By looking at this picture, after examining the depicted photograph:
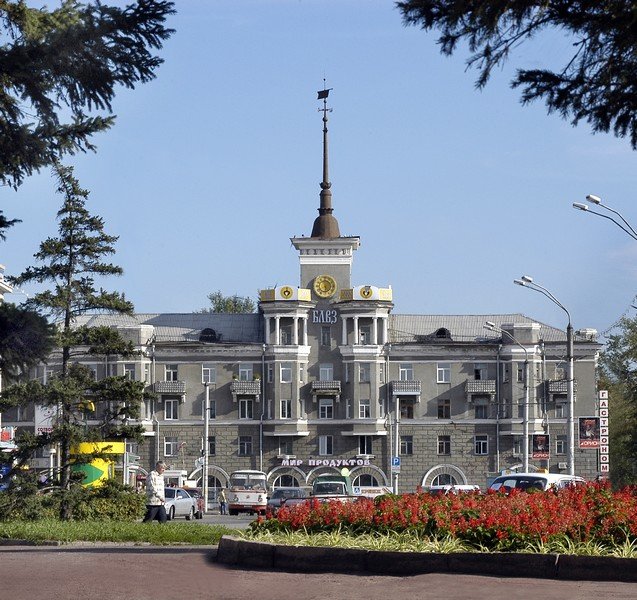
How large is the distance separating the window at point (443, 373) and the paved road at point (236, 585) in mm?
81889

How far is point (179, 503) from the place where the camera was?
4934 cm

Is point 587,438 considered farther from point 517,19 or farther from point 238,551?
point 517,19

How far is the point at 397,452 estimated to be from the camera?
93375mm

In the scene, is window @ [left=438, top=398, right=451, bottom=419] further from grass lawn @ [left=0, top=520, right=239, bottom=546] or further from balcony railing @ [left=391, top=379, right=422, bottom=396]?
grass lawn @ [left=0, top=520, right=239, bottom=546]

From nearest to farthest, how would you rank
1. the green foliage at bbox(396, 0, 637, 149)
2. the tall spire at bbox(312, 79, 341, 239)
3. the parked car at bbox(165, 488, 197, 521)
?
1. the green foliage at bbox(396, 0, 637, 149)
2. the parked car at bbox(165, 488, 197, 521)
3. the tall spire at bbox(312, 79, 341, 239)

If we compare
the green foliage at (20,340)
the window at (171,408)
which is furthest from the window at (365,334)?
the green foliage at (20,340)

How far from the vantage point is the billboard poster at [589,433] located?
49.1m

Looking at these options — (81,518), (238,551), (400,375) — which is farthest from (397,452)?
(238,551)

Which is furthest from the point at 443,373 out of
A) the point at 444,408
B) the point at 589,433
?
the point at 589,433

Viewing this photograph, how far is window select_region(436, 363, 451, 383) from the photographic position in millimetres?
98875

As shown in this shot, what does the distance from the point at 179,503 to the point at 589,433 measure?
1535cm

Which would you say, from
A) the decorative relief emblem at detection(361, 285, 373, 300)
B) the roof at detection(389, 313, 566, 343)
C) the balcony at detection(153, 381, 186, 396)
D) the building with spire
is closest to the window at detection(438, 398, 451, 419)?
the building with spire

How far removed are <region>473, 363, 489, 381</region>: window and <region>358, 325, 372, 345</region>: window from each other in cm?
794

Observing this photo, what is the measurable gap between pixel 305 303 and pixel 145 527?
244 ft
